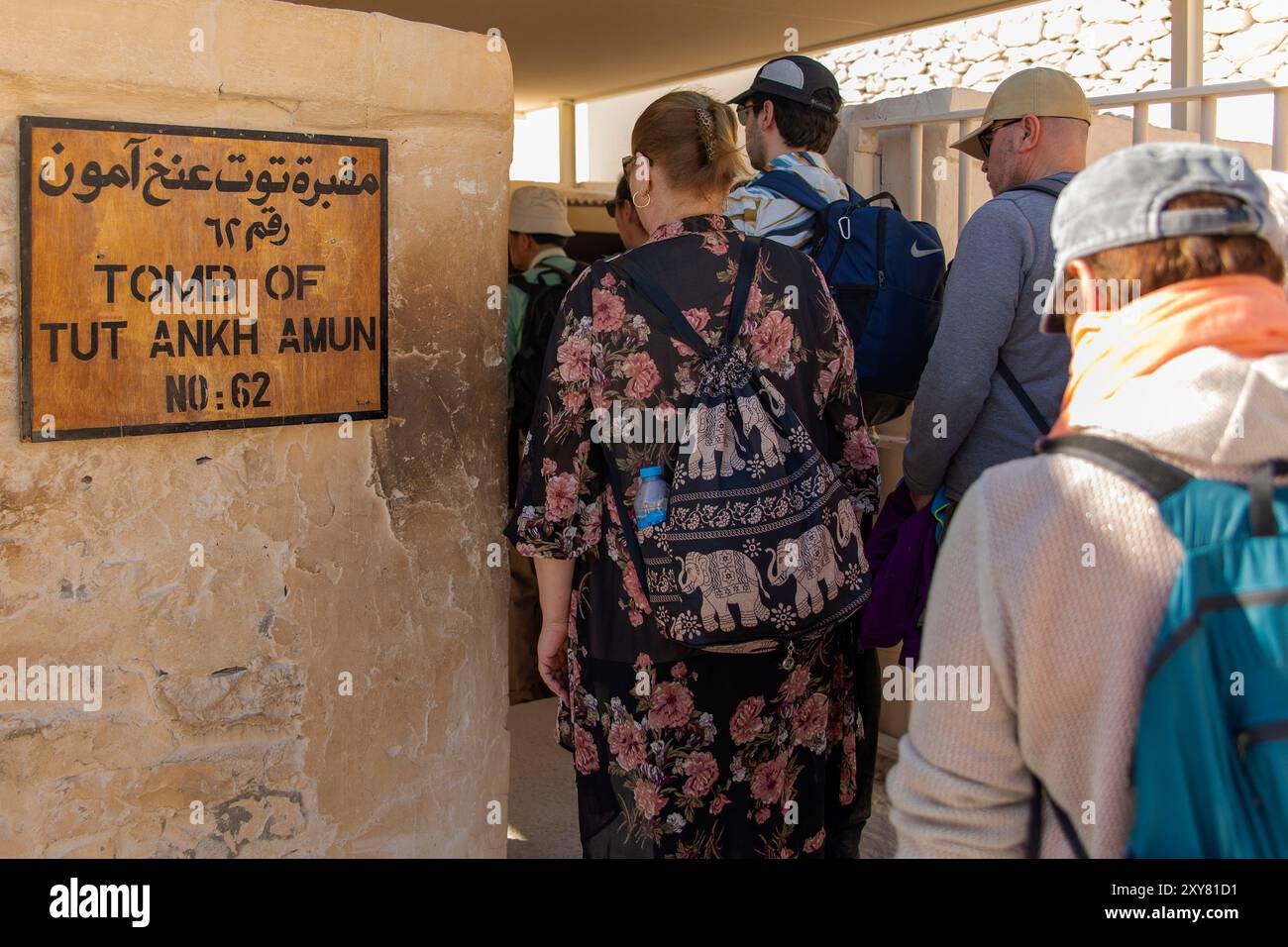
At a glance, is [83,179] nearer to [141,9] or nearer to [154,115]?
[154,115]

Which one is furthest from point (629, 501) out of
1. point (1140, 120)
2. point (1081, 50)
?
point (1081, 50)

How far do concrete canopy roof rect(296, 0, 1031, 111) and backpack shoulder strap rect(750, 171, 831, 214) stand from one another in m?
3.08

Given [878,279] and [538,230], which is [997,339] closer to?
[878,279]

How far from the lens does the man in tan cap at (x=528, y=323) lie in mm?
3748

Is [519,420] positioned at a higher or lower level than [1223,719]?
higher

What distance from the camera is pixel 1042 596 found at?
4.03 feet

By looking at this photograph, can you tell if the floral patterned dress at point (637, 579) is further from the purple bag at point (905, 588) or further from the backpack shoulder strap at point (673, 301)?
the purple bag at point (905, 588)

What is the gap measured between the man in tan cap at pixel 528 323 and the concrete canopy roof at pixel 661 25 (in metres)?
1.64

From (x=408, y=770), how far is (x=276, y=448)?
0.77m

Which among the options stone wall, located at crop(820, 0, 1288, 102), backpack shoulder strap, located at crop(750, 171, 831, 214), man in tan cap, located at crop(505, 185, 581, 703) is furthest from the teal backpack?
stone wall, located at crop(820, 0, 1288, 102)

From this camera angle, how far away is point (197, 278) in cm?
228

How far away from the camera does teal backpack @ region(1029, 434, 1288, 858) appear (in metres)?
1.11

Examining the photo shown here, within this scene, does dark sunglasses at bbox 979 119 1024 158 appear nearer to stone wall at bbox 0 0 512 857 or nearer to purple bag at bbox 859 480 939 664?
purple bag at bbox 859 480 939 664

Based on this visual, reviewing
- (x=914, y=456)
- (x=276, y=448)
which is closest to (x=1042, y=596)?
(x=914, y=456)
